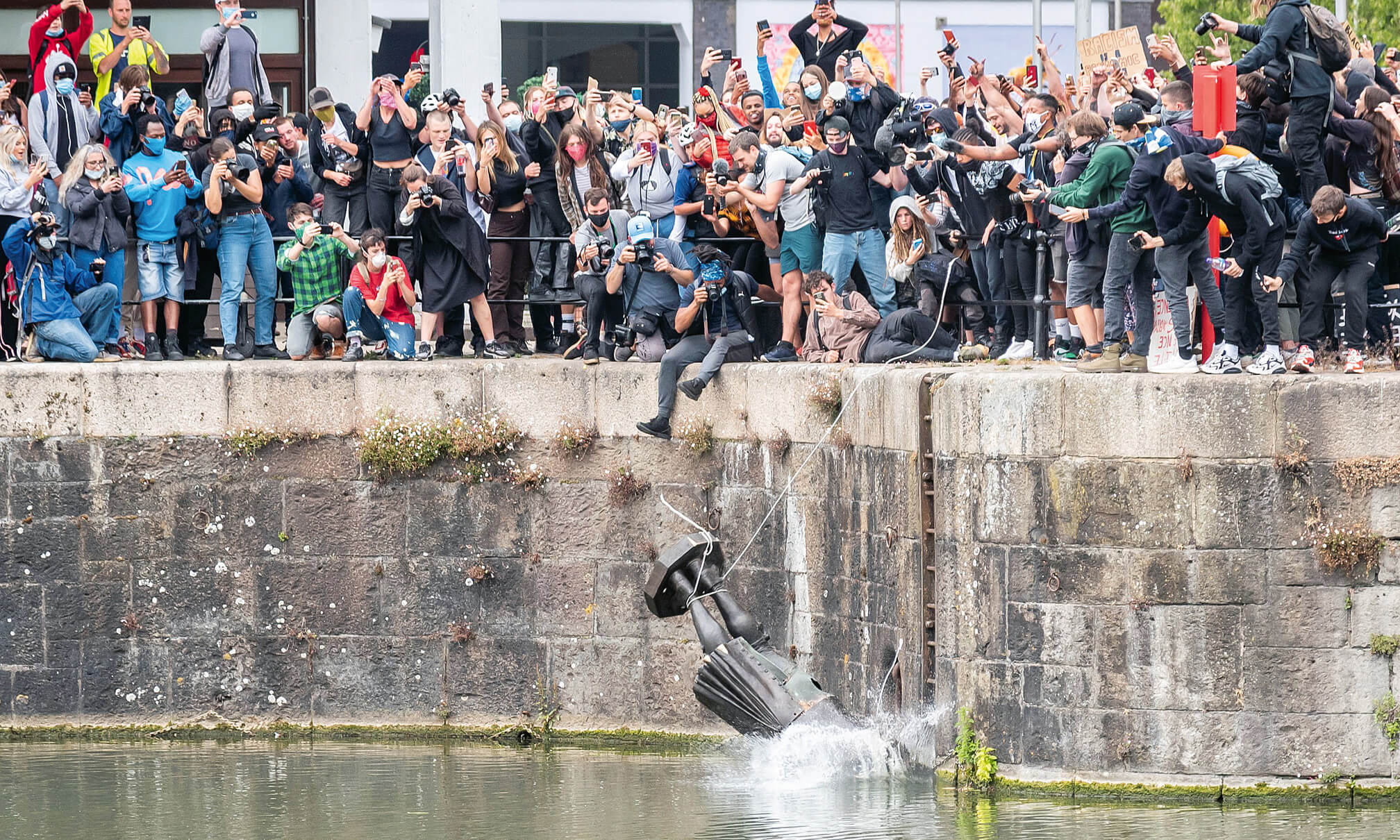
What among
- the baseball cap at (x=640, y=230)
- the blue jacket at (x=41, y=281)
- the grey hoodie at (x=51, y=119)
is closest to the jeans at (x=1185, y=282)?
the baseball cap at (x=640, y=230)

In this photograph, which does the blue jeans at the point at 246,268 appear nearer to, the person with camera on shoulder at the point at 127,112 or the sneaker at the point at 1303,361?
the person with camera on shoulder at the point at 127,112

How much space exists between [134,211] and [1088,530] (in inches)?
302

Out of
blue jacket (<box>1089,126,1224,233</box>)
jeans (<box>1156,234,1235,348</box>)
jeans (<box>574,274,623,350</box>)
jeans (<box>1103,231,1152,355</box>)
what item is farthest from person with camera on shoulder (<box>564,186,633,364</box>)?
jeans (<box>1156,234,1235,348</box>)

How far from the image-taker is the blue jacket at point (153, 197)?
45.7 feet

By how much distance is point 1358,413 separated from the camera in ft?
32.6

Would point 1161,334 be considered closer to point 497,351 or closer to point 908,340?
point 908,340

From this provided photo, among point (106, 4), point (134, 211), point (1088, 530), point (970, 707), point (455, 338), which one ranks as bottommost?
point (970, 707)

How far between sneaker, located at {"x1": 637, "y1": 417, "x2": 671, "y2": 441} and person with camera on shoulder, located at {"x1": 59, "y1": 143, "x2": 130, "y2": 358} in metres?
3.76

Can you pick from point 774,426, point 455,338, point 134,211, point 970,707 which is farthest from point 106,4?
point 970,707

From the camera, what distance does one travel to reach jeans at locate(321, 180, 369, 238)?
14453 mm

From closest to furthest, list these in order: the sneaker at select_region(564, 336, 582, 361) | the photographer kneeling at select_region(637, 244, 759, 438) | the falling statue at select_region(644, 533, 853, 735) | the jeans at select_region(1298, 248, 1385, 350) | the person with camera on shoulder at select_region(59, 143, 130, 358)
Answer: the jeans at select_region(1298, 248, 1385, 350) → the falling statue at select_region(644, 533, 853, 735) → the photographer kneeling at select_region(637, 244, 759, 438) → the sneaker at select_region(564, 336, 582, 361) → the person with camera on shoulder at select_region(59, 143, 130, 358)

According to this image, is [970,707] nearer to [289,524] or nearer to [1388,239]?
[1388,239]

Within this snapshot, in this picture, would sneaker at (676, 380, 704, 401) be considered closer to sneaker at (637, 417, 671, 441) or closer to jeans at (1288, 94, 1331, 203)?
sneaker at (637, 417, 671, 441)

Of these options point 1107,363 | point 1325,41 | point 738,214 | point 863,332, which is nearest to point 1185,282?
point 1107,363
